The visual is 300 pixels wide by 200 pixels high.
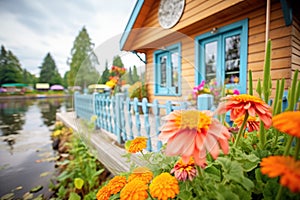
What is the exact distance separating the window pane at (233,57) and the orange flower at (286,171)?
54.4 inches

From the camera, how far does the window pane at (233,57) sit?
1307 mm

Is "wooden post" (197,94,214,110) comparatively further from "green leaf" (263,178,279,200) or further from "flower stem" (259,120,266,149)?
"green leaf" (263,178,279,200)

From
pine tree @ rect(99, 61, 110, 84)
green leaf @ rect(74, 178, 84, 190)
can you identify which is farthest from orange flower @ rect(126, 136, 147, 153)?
green leaf @ rect(74, 178, 84, 190)

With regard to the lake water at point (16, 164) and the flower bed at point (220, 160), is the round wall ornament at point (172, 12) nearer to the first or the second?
the flower bed at point (220, 160)

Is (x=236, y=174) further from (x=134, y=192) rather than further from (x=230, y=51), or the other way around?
(x=230, y=51)

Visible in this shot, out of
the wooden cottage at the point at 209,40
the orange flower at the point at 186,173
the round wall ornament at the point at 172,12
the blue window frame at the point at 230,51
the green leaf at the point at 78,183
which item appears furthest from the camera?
the blue window frame at the point at 230,51

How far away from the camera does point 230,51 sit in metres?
1.34

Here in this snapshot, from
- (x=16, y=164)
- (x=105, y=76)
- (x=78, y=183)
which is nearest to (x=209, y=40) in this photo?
(x=105, y=76)

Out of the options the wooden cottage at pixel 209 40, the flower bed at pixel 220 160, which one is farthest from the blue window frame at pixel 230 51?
the flower bed at pixel 220 160

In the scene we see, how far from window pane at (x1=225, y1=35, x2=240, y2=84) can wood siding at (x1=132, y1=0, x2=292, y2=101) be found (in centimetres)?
12

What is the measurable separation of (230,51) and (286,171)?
1470 mm

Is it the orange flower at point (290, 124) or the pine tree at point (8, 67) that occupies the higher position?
the pine tree at point (8, 67)

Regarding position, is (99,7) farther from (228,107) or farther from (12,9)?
(228,107)

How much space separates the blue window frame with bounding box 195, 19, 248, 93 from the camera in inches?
48.5
